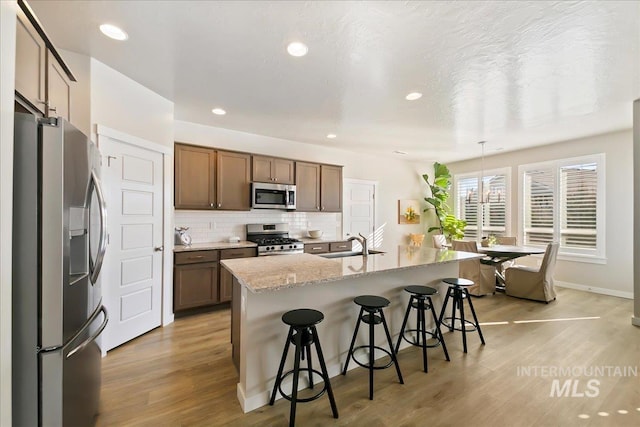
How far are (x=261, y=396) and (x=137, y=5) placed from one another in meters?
2.77

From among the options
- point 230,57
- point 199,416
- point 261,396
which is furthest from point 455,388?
point 230,57

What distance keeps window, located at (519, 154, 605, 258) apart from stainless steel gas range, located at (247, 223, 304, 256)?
4725mm

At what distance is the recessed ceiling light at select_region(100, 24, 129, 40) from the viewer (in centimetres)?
198

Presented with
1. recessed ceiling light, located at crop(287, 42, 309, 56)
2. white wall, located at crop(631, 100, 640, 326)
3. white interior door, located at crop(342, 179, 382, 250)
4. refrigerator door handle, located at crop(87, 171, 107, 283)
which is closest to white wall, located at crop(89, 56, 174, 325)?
refrigerator door handle, located at crop(87, 171, 107, 283)

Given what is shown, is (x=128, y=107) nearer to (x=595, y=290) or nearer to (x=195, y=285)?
(x=195, y=285)

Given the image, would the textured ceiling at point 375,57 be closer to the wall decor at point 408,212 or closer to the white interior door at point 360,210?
the white interior door at point 360,210

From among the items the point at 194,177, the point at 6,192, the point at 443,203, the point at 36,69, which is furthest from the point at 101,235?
the point at 443,203

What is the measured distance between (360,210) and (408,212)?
150cm

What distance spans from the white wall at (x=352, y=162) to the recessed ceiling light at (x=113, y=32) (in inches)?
75.8

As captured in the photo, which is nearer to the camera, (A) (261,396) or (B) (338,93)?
(A) (261,396)

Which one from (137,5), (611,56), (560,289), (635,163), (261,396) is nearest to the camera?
(137,5)

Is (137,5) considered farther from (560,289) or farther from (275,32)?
(560,289)

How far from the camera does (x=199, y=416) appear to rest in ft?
5.84

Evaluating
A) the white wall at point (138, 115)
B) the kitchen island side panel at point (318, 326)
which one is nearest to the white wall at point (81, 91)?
the white wall at point (138, 115)
